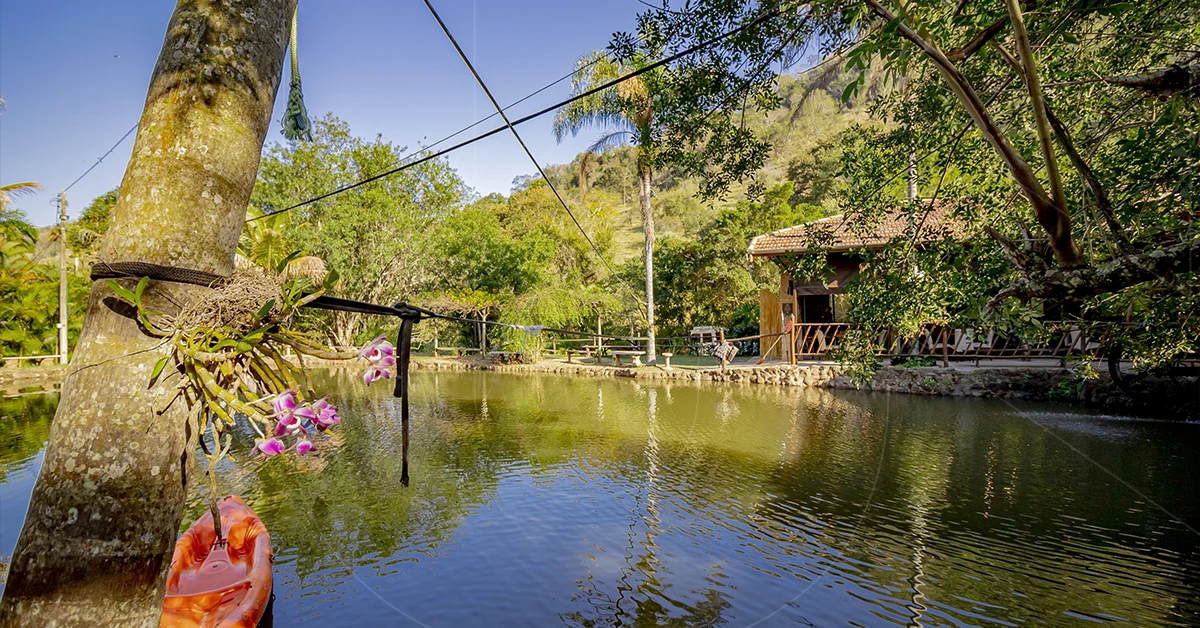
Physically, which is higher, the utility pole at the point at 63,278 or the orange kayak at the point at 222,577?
the utility pole at the point at 63,278

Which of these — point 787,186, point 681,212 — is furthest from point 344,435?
point 681,212

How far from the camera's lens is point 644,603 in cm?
509

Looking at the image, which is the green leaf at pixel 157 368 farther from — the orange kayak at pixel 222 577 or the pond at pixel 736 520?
the pond at pixel 736 520

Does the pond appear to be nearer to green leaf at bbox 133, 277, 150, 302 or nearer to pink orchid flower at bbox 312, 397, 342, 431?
pink orchid flower at bbox 312, 397, 342, 431

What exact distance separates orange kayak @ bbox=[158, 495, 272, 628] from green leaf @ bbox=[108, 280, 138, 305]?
3.29 metres

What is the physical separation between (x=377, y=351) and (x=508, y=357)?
2060 cm

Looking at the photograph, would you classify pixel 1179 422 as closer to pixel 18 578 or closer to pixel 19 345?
pixel 18 578

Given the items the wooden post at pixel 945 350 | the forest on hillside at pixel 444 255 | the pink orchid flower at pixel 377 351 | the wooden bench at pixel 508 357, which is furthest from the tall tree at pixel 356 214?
the pink orchid flower at pixel 377 351

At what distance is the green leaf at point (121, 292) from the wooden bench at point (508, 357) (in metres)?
20.7

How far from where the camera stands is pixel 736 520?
684 centimetres

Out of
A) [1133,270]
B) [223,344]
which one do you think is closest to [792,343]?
[1133,270]

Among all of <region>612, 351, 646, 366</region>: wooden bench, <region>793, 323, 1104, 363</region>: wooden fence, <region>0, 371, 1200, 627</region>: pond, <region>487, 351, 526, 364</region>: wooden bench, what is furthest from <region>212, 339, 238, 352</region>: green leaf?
<region>487, 351, 526, 364</region>: wooden bench

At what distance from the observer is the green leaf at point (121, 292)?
1.14m

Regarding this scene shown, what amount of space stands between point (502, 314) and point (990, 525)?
18.4m
